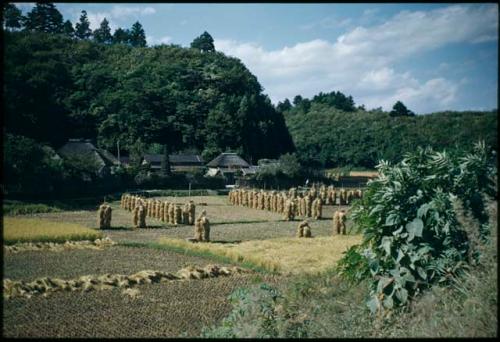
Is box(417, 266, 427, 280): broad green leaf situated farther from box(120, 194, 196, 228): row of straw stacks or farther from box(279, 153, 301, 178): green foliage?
box(279, 153, 301, 178): green foliage

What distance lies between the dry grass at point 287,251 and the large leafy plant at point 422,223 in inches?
267

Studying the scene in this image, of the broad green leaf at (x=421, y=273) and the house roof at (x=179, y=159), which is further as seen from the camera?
the house roof at (x=179, y=159)

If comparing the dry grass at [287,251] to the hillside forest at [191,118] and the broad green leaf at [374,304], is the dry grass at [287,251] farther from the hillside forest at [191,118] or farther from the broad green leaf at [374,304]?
the hillside forest at [191,118]

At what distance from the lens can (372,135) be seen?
6800 cm

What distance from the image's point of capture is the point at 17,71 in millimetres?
34438

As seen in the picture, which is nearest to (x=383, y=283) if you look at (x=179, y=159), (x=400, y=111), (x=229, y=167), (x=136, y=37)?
(x=229, y=167)

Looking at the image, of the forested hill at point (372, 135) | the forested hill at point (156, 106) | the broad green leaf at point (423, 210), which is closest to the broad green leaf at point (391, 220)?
the broad green leaf at point (423, 210)

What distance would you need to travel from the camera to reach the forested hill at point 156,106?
6166 cm

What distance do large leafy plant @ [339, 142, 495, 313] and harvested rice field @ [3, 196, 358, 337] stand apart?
3.97 metres

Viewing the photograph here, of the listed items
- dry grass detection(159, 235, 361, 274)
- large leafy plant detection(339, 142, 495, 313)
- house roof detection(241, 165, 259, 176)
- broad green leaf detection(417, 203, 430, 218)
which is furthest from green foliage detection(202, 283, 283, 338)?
house roof detection(241, 165, 259, 176)

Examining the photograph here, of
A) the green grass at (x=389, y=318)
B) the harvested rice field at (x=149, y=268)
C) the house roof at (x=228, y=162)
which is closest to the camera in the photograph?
the green grass at (x=389, y=318)

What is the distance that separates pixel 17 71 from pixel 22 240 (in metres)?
21.5

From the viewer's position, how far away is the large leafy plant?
654 centimetres

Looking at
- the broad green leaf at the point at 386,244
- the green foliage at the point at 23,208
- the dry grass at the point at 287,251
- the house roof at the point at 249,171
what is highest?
the house roof at the point at 249,171
